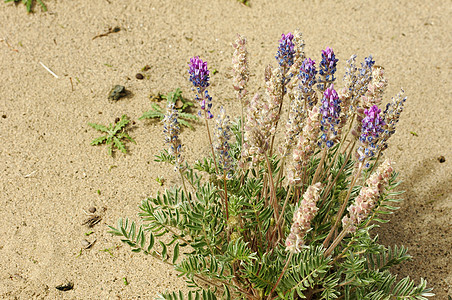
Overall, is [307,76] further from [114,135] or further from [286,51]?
[114,135]

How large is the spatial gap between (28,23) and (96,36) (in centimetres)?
74

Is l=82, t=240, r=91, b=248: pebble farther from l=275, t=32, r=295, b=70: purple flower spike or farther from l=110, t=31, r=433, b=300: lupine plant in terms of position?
l=275, t=32, r=295, b=70: purple flower spike

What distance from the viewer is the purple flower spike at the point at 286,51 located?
1.95 metres

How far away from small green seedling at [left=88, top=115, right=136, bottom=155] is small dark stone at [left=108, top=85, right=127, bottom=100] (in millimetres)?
278

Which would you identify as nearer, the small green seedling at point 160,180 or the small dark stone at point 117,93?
the small green seedling at point 160,180

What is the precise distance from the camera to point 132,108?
12.1ft

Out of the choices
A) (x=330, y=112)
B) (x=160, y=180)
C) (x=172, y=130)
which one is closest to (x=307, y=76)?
(x=330, y=112)

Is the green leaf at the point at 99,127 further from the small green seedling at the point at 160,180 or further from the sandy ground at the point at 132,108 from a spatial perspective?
the small green seedling at the point at 160,180

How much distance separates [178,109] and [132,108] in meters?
0.40

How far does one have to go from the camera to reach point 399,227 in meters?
2.90

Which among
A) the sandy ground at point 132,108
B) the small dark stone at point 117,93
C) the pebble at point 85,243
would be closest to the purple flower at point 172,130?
the sandy ground at point 132,108

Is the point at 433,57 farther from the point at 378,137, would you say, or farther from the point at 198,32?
the point at 378,137

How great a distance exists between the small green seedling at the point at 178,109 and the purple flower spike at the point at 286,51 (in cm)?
164

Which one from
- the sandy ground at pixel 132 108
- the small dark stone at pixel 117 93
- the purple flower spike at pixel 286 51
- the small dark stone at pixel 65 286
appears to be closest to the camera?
the purple flower spike at pixel 286 51
